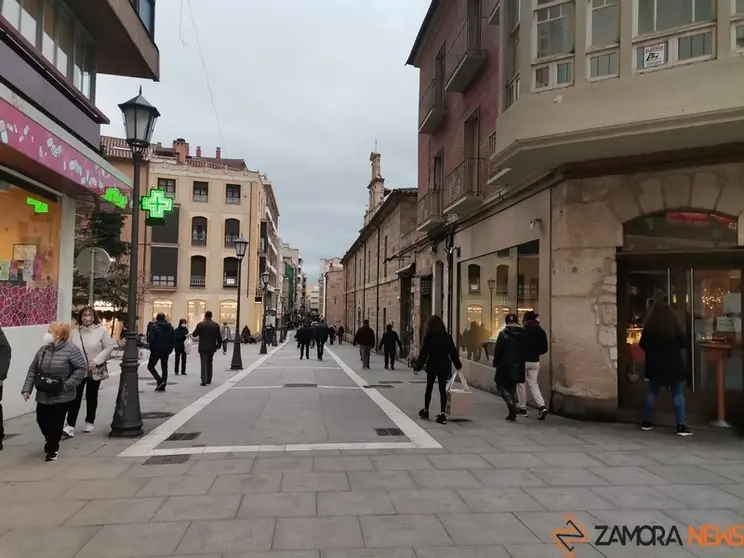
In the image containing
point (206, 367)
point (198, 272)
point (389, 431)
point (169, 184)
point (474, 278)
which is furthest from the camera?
point (198, 272)

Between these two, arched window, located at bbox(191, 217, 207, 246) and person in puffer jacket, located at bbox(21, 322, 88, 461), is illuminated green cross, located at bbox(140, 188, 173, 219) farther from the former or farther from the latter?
arched window, located at bbox(191, 217, 207, 246)

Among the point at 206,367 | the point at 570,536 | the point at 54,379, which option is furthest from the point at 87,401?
the point at 570,536

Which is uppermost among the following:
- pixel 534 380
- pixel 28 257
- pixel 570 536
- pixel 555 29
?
pixel 555 29

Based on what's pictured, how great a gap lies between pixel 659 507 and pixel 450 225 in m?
12.1

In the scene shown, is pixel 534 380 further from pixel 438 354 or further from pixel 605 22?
pixel 605 22

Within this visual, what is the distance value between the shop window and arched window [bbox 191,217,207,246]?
38669 mm

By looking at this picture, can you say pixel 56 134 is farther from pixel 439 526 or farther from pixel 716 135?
pixel 716 135

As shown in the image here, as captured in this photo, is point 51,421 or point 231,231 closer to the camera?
point 51,421

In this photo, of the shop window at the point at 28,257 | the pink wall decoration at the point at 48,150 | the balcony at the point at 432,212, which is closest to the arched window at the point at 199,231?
the balcony at the point at 432,212

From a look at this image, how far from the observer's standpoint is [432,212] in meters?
17.8

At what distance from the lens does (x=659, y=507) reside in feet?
15.5

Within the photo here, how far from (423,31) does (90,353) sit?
651 inches

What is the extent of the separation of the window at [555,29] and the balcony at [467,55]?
4748mm

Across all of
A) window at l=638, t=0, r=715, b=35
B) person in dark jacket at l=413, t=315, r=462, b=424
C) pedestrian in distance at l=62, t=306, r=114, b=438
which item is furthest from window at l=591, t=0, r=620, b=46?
pedestrian in distance at l=62, t=306, r=114, b=438
